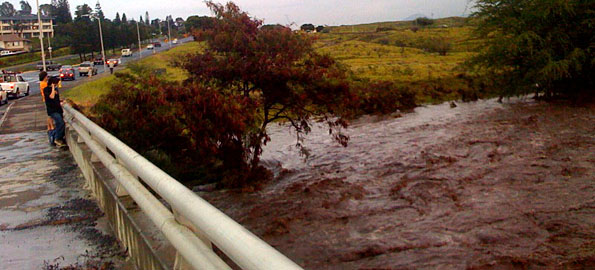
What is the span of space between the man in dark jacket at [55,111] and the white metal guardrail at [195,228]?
797 centimetres

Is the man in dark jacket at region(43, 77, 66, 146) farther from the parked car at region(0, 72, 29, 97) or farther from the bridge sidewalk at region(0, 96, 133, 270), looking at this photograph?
the parked car at region(0, 72, 29, 97)

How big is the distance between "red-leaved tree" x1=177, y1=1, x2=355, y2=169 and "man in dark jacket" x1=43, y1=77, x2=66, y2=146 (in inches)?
129

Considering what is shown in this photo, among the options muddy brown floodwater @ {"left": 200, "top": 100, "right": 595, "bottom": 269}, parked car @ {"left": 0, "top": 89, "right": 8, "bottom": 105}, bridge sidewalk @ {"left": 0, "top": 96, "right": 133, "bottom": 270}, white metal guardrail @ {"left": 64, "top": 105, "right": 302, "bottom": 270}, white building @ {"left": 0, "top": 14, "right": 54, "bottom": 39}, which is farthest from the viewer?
white building @ {"left": 0, "top": 14, "right": 54, "bottom": 39}

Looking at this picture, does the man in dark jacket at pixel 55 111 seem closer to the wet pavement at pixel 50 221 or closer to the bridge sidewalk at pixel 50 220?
the bridge sidewalk at pixel 50 220

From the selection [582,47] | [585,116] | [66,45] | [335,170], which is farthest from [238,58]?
[66,45]

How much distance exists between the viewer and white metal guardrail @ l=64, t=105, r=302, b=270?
2.11m

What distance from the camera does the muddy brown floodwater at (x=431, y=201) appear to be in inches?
397

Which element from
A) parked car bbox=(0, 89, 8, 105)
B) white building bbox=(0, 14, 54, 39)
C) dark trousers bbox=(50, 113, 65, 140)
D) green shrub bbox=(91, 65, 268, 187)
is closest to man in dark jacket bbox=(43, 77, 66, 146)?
dark trousers bbox=(50, 113, 65, 140)

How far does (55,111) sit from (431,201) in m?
8.41

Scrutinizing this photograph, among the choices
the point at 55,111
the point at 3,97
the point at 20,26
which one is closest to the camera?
the point at 55,111

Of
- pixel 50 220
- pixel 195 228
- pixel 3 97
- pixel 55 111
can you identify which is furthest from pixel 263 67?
pixel 3 97

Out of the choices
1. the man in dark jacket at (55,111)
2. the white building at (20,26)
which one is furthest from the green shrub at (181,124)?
the white building at (20,26)

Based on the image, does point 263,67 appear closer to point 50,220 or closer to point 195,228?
point 50,220

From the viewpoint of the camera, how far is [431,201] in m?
13.4
